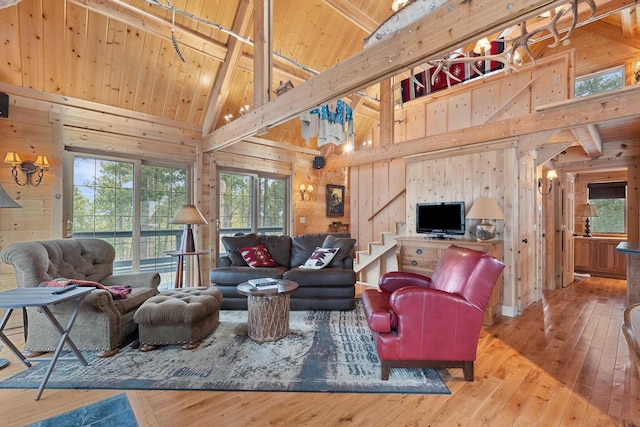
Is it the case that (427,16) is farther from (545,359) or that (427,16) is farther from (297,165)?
(297,165)

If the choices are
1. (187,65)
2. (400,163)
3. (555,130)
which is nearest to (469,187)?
(555,130)

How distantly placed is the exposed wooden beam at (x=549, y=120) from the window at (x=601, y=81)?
7.63 ft

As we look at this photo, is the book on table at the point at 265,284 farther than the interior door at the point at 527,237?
No

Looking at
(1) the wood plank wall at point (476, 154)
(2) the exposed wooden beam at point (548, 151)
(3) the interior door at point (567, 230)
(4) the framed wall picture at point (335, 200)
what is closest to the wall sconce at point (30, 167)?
(1) the wood plank wall at point (476, 154)

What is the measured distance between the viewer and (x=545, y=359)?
2.66m

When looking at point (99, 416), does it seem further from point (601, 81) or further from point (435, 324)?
point (601, 81)

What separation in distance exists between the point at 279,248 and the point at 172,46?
3.16 metres

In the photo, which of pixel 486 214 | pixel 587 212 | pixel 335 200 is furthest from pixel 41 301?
pixel 587 212

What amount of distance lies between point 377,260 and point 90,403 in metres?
4.37

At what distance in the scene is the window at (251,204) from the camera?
5.49 meters

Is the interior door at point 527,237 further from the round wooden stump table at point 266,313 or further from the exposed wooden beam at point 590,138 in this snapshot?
the round wooden stump table at point 266,313

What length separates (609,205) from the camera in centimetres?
657

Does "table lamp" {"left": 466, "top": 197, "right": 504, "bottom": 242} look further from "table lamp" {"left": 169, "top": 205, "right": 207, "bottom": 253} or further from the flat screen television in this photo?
"table lamp" {"left": 169, "top": 205, "right": 207, "bottom": 253}

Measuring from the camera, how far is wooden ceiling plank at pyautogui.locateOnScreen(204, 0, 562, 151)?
1676 mm
